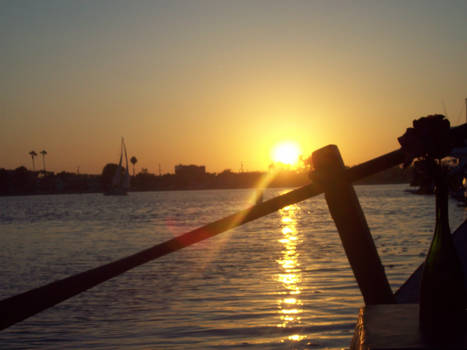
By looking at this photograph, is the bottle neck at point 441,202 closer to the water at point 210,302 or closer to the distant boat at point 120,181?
the water at point 210,302

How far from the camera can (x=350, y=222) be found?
9.66 feet

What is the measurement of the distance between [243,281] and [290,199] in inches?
415

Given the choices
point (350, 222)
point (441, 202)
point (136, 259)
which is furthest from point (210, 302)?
point (441, 202)

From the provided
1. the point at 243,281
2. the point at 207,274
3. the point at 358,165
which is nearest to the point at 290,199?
the point at 358,165

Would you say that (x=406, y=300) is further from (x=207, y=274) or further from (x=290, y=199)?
(x=207, y=274)

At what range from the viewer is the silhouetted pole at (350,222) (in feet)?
9.37

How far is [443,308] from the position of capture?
6.18ft

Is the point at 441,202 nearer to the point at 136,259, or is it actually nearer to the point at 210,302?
the point at 136,259

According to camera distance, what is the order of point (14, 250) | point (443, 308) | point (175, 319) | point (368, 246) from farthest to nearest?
point (14, 250)
point (175, 319)
point (368, 246)
point (443, 308)

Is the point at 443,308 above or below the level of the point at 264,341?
above

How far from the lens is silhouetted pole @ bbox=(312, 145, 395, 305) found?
9.37ft

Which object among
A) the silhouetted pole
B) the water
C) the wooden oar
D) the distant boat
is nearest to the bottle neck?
the wooden oar

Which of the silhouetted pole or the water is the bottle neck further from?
the water

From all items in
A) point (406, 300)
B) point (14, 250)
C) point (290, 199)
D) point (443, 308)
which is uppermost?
point (290, 199)
